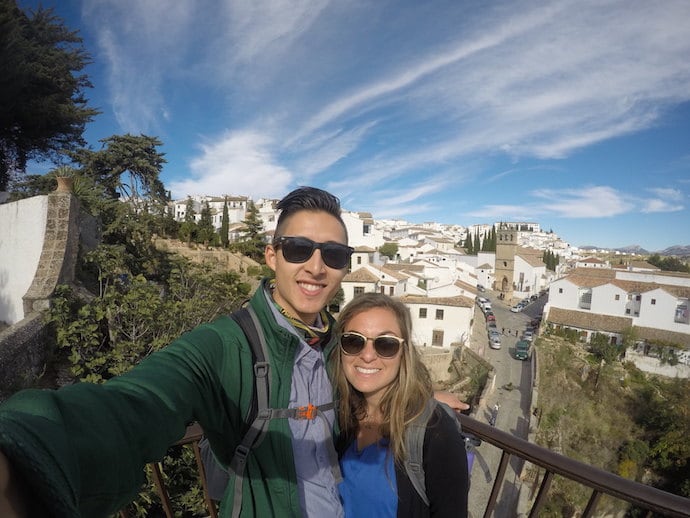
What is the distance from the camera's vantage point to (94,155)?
17.7 m

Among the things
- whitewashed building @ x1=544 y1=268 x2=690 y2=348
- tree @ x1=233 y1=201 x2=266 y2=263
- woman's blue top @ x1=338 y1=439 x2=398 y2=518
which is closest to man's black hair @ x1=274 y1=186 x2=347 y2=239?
woman's blue top @ x1=338 y1=439 x2=398 y2=518

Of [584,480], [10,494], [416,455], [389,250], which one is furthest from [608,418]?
[10,494]

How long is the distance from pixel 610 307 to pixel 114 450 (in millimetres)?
36941

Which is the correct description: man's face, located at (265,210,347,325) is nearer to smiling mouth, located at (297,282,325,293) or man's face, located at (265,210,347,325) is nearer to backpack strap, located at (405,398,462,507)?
smiling mouth, located at (297,282,325,293)

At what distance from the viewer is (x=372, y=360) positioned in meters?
1.79

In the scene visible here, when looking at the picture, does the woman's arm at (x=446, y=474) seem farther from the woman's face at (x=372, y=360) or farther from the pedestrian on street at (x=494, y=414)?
the pedestrian on street at (x=494, y=414)

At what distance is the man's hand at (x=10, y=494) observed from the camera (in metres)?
0.49

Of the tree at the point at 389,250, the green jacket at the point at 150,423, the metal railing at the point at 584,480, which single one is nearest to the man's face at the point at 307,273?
the green jacket at the point at 150,423

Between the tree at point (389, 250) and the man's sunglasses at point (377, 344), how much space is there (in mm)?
39118

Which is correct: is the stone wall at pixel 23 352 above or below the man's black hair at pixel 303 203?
below

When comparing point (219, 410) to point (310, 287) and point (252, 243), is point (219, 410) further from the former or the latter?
point (252, 243)

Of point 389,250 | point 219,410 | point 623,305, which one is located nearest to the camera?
point 219,410

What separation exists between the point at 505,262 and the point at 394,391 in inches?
1890

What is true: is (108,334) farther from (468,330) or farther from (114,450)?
(468,330)
